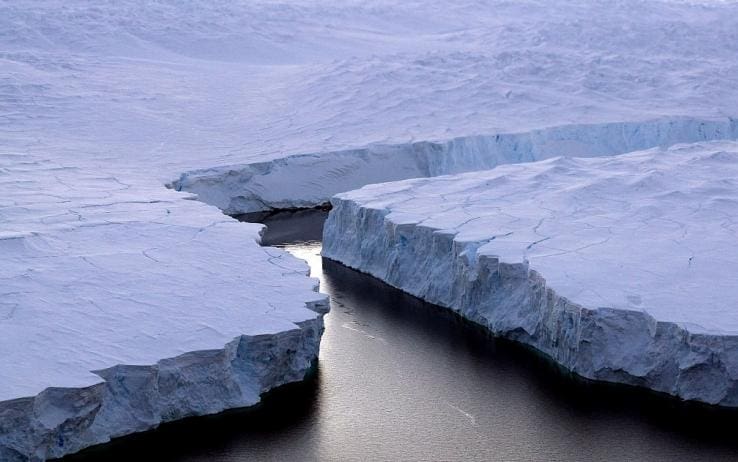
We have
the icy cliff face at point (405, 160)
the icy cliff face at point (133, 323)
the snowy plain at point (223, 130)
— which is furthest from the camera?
the icy cliff face at point (405, 160)

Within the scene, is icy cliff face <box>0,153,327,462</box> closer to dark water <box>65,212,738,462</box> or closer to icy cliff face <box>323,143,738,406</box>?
dark water <box>65,212,738,462</box>

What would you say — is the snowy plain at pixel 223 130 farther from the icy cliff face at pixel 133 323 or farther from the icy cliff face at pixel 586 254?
the icy cliff face at pixel 586 254

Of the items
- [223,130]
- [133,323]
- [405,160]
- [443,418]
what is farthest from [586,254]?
[223,130]

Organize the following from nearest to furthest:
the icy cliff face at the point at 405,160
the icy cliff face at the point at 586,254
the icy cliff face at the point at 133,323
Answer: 1. the icy cliff face at the point at 133,323
2. the icy cliff face at the point at 586,254
3. the icy cliff face at the point at 405,160

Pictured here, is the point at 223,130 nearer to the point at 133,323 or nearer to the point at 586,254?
the point at 586,254

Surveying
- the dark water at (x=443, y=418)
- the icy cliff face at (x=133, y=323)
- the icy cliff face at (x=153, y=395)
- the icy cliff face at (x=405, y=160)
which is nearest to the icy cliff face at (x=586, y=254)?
the dark water at (x=443, y=418)

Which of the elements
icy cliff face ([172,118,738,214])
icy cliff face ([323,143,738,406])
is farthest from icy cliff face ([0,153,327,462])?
icy cliff face ([172,118,738,214])

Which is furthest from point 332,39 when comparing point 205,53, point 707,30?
point 707,30

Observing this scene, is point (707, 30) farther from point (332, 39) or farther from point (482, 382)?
point (482, 382)
